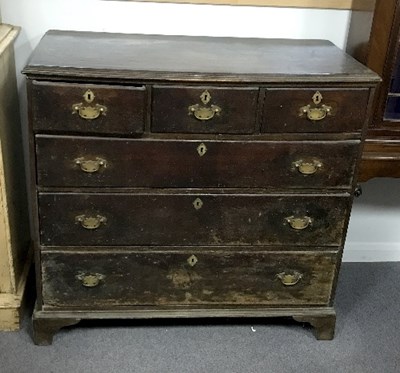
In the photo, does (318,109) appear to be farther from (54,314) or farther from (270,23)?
(54,314)

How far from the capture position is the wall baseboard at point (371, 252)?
2781mm

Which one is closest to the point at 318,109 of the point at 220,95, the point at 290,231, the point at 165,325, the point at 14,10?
the point at 220,95

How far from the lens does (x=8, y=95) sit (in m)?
2.14

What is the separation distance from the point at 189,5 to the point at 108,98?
65cm

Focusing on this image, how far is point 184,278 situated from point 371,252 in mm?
1058

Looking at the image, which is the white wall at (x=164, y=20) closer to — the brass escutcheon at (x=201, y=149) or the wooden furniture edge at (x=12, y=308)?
the brass escutcheon at (x=201, y=149)

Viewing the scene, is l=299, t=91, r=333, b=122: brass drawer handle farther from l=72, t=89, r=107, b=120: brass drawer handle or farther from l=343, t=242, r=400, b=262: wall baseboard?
l=343, t=242, r=400, b=262: wall baseboard

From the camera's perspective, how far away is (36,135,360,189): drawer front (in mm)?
1876

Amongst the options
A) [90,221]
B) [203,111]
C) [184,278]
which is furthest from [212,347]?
[203,111]

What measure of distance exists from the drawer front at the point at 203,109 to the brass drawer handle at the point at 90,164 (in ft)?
0.61

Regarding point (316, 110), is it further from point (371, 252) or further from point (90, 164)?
point (371, 252)

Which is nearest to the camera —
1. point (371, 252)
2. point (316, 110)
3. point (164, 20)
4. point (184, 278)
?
point (316, 110)

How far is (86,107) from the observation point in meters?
1.79

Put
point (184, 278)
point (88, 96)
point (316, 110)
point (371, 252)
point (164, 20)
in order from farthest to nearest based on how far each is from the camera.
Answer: point (371, 252), point (164, 20), point (184, 278), point (316, 110), point (88, 96)
